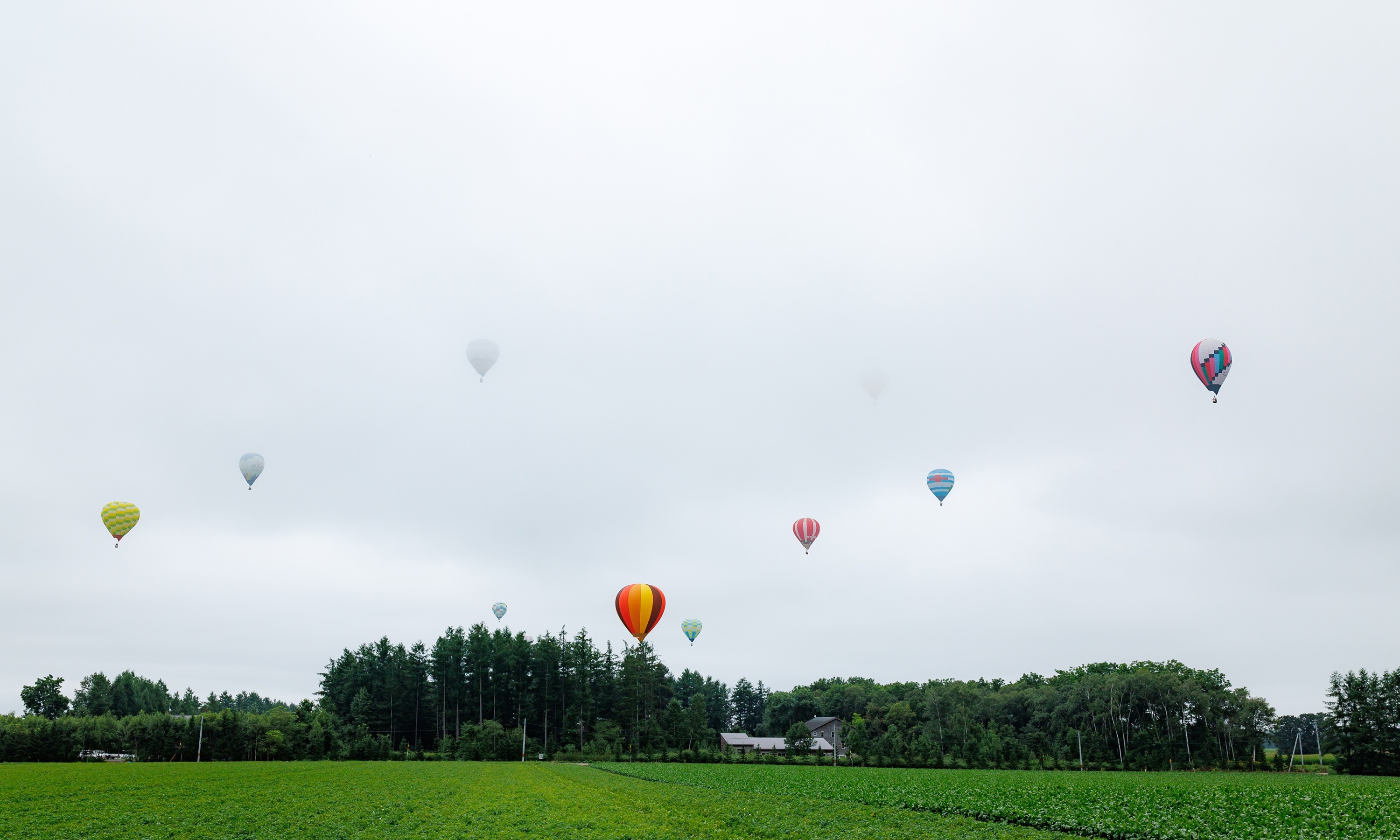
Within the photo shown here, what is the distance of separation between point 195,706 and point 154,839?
528 ft

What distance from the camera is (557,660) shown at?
319 feet

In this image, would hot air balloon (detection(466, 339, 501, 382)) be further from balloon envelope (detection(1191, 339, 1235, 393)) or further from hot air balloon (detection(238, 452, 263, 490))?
balloon envelope (detection(1191, 339, 1235, 393))

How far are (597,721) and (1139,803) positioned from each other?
77464mm

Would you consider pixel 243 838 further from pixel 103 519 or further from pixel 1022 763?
pixel 1022 763

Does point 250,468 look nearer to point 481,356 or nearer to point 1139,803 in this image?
point 481,356

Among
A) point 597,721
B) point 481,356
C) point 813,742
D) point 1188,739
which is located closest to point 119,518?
point 481,356

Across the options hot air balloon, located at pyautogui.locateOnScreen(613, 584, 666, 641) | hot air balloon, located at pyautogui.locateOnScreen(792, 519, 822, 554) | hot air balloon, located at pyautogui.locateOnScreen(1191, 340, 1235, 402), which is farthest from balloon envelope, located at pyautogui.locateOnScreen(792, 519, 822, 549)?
hot air balloon, located at pyautogui.locateOnScreen(1191, 340, 1235, 402)

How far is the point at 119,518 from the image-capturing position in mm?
47125

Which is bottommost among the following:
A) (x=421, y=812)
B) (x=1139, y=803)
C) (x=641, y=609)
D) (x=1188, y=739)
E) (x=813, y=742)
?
(x=813, y=742)

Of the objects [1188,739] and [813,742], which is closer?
[1188,739]

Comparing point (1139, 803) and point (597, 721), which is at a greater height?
point (1139, 803)

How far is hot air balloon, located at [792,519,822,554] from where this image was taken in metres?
53.0

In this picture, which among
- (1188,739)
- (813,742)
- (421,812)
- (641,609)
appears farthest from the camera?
(813,742)

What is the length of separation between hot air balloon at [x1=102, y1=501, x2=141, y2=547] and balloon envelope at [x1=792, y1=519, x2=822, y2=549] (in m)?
39.1
